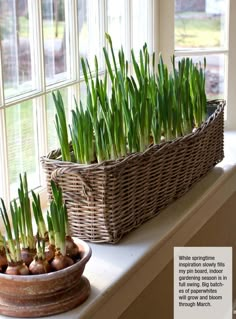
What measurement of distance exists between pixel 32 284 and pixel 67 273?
0.07 m

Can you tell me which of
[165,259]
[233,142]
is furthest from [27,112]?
[233,142]

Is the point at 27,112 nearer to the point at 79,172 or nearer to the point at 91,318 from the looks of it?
the point at 79,172

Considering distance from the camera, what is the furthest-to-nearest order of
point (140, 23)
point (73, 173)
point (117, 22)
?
point (140, 23), point (117, 22), point (73, 173)

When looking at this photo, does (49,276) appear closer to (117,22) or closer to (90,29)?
(90,29)

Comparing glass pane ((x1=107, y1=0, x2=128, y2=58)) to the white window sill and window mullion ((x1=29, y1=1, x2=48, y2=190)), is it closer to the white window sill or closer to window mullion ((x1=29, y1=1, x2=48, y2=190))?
window mullion ((x1=29, y1=1, x2=48, y2=190))

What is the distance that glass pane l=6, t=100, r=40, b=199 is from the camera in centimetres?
185

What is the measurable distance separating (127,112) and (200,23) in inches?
39.9

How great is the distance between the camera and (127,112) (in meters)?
1.78

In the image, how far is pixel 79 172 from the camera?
1.61 metres

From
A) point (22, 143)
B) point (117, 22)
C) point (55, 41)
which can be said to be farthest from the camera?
point (117, 22)

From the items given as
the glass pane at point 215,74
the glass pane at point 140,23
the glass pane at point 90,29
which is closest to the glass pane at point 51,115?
the glass pane at point 90,29

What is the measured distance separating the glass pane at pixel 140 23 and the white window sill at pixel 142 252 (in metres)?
0.60

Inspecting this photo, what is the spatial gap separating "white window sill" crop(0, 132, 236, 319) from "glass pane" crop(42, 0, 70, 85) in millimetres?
526

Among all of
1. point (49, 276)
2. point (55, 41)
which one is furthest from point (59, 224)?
point (55, 41)
